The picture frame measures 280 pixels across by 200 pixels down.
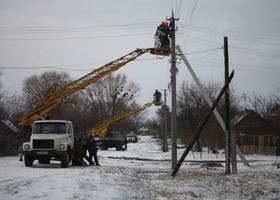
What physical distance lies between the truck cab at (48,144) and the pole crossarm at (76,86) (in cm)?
522

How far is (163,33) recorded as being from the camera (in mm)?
29547

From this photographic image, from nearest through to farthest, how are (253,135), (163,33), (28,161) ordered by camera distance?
(28,161) < (163,33) < (253,135)

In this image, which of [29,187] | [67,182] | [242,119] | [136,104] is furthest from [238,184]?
[136,104]

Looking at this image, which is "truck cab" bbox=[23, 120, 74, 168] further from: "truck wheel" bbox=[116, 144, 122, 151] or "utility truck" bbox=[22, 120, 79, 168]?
"truck wheel" bbox=[116, 144, 122, 151]

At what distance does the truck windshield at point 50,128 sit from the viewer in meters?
24.8

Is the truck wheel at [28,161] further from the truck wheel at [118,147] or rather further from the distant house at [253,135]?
the truck wheel at [118,147]

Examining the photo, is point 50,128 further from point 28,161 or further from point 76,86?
point 76,86

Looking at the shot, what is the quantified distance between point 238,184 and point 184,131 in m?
43.5

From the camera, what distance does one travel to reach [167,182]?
19.5 meters

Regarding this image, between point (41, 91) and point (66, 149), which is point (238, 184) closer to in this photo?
point (66, 149)

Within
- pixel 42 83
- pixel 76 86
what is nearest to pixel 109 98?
pixel 42 83

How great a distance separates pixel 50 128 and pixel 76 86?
6660mm

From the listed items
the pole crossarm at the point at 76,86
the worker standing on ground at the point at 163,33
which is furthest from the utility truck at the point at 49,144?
the worker standing on ground at the point at 163,33

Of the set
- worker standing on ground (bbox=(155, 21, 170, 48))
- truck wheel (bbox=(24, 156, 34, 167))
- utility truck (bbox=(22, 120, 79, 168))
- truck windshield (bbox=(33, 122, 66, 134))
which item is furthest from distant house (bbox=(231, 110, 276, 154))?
truck wheel (bbox=(24, 156, 34, 167))
